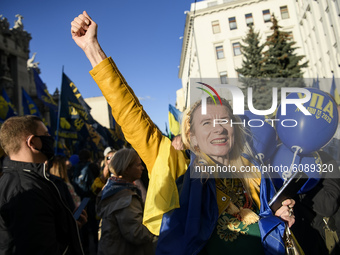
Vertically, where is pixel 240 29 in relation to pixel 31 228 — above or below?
above

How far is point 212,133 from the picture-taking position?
1.87 m

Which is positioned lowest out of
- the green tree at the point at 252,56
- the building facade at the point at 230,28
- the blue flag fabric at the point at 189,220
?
the blue flag fabric at the point at 189,220

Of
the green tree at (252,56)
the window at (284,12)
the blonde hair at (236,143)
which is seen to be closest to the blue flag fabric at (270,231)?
the blonde hair at (236,143)

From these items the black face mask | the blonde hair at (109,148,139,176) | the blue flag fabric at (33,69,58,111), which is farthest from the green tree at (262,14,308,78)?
the black face mask

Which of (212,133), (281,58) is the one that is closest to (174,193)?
(212,133)

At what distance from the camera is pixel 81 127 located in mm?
8703

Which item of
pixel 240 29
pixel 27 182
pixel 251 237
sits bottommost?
pixel 251 237

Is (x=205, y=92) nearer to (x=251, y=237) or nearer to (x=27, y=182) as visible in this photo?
(x=251, y=237)

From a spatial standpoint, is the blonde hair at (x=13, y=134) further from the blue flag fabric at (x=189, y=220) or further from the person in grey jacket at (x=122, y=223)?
the blue flag fabric at (x=189, y=220)

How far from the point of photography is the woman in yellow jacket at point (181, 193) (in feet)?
5.14

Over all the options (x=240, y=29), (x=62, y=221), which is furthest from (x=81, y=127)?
(x=240, y=29)

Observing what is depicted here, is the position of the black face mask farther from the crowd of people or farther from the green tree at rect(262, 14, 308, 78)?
the green tree at rect(262, 14, 308, 78)

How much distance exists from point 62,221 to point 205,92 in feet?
5.06

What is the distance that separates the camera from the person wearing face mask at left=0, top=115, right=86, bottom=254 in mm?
1845
